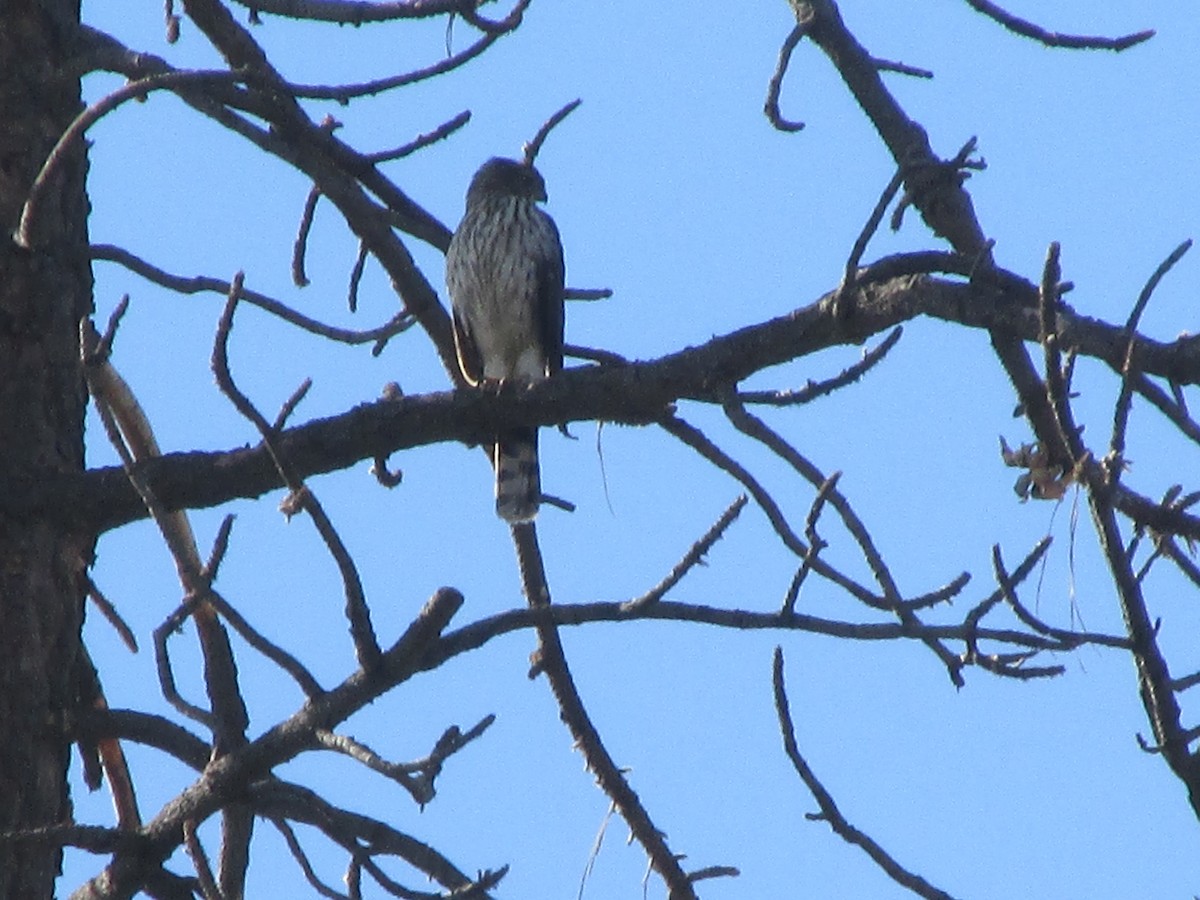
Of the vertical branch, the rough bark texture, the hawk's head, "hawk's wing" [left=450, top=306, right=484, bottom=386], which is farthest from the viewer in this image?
the hawk's head

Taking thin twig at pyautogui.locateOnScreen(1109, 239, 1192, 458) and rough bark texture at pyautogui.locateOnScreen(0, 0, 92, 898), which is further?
rough bark texture at pyautogui.locateOnScreen(0, 0, 92, 898)

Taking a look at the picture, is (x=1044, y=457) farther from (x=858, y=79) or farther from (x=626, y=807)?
(x=626, y=807)

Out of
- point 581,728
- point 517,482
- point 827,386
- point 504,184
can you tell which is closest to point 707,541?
point 827,386

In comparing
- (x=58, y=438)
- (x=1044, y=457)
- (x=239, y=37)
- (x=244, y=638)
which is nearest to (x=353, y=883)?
(x=244, y=638)

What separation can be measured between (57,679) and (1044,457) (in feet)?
6.48

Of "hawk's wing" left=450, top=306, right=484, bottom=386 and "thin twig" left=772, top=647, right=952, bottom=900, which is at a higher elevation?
"hawk's wing" left=450, top=306, right=484, bottom=386

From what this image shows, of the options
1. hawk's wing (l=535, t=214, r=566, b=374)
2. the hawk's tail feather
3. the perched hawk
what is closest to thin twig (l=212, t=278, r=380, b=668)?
the hawk's tail feather

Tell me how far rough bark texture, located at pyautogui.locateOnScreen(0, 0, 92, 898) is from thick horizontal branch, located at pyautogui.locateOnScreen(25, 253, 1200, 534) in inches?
4.6

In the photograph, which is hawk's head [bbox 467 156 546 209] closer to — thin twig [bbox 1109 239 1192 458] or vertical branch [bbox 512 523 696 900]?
vertical branch [bbox 512 523 696 900]

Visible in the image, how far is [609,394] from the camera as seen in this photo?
3.72m

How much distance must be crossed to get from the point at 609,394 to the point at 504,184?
4195 millimetres

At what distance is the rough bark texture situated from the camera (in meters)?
3.86

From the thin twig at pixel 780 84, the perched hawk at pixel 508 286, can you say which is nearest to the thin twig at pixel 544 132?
the thin twig at pixel 780 84

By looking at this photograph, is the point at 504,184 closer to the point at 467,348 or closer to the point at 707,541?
the point at 467,348
